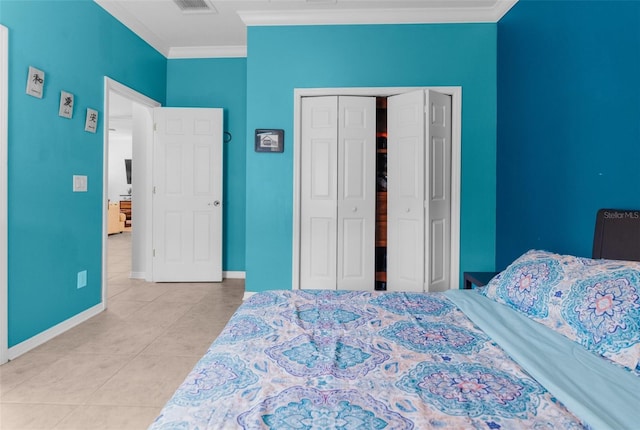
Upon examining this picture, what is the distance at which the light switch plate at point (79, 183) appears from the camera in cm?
303

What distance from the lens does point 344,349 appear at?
122 centimetres

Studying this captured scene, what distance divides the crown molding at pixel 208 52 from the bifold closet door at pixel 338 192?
61.5 inches

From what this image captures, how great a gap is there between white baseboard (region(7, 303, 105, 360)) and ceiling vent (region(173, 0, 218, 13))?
9.77 feet

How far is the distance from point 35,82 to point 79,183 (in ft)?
2.79

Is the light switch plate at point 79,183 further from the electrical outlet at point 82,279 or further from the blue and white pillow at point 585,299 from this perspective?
the blue and white pillow at point 585,299

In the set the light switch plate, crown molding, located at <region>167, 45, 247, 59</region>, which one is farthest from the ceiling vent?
the light switch plate

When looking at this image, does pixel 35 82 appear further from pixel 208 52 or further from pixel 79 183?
pixel 208 52

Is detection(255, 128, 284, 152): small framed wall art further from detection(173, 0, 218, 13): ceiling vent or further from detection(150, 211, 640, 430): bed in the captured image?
detection(150, 211, 640, 430): bed

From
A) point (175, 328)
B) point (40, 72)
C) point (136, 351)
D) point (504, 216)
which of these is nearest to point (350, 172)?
point (504, 216)

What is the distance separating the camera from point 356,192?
3.63 m

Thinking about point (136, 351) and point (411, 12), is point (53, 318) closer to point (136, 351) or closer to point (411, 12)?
point (136, 351)

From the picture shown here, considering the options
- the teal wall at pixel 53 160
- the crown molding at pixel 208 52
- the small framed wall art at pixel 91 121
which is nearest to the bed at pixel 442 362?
the teal wall at pixel 53 160

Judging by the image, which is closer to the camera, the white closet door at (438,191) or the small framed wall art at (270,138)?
the white closet door at (438,191)

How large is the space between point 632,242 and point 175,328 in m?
3.10
